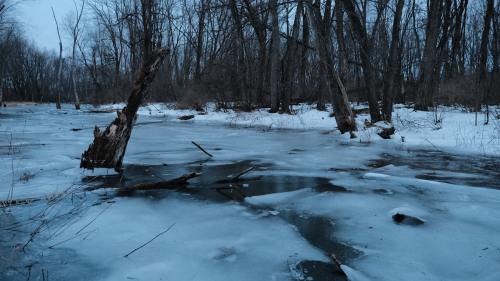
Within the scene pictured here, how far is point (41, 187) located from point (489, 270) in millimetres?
4102

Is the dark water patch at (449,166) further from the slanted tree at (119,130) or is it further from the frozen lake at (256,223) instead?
the slanted tree at (119,130)

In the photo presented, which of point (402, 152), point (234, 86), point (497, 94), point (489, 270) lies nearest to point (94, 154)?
point (489, 270)

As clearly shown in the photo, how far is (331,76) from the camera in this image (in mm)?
9773

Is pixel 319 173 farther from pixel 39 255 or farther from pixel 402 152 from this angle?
pixel 39 255

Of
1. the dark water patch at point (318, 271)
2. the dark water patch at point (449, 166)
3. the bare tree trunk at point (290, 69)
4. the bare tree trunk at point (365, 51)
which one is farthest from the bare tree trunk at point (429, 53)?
the dark water patch at point (318, 271)

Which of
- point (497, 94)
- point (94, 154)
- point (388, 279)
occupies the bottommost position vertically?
point (388, 279)

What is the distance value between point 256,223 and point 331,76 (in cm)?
722

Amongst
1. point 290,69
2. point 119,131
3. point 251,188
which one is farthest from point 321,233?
point 290,69

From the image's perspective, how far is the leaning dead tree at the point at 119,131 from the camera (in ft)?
17.0

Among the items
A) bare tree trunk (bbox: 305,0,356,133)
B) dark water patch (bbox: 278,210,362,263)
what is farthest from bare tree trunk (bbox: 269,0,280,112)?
dark water patch (bbox: 278,210,362,263)

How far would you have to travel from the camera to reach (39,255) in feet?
8.15

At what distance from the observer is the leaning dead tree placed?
519 centimetres

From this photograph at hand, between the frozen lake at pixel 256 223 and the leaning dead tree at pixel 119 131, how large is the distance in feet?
0.91

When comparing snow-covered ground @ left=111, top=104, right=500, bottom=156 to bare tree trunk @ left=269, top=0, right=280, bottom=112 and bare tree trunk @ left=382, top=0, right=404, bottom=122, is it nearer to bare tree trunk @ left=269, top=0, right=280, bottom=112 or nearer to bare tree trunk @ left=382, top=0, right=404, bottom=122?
bare tree trunk @ left=382, top=0, right=404, bottom=122
